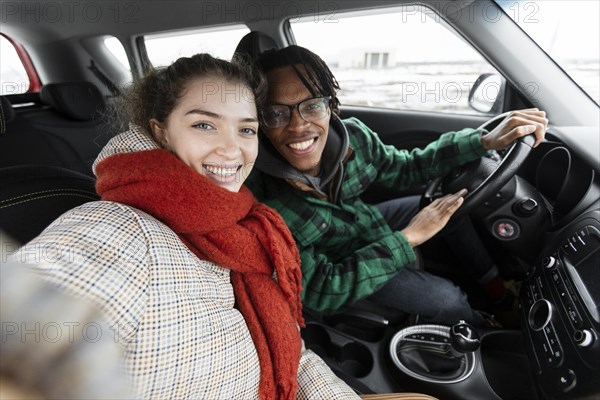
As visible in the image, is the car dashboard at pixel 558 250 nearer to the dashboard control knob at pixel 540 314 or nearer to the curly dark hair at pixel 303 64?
the dashboard control knob at pixel 540 314

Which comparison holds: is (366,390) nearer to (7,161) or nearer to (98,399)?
(98,399)

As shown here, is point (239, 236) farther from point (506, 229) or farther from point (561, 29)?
point (561, 29)

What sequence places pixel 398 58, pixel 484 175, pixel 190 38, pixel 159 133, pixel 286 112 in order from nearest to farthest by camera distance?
pixel 159 133, pixel 286 112, pixel 484 175, pixel 398 58, pixel 190 38

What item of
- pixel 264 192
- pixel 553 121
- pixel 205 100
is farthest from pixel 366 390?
pixel 553 121

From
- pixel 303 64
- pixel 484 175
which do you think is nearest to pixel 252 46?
pixel 303 64

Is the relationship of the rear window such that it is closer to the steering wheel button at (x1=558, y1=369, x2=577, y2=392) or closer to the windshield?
the windshield

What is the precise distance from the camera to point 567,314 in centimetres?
95

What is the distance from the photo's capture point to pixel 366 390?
1.03 m

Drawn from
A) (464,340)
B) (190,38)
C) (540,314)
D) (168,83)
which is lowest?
(464,340)

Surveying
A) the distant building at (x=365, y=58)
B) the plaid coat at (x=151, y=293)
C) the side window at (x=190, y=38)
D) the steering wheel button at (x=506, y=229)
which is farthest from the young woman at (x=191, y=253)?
the distant building at (x=365, y=58)

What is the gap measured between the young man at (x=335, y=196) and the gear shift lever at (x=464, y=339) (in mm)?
132

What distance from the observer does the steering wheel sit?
1156mm

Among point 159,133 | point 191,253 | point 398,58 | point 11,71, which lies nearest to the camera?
point 191,253

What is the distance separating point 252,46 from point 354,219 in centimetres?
70
